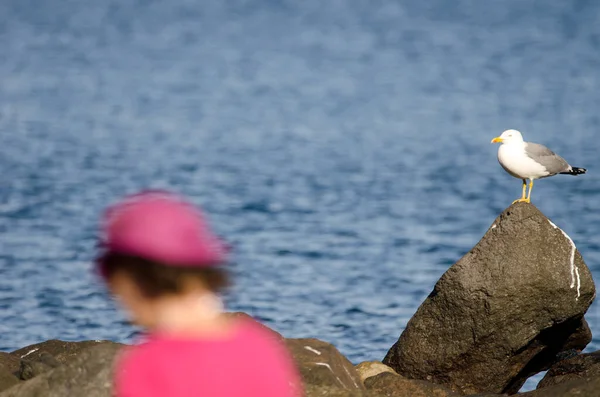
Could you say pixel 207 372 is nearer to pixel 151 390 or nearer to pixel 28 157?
pixel 151 390

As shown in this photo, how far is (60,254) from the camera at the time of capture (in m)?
18.5

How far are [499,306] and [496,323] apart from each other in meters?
0.15

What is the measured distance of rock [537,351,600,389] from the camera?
1012 cm

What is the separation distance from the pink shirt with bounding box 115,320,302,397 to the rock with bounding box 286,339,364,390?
5.34 m

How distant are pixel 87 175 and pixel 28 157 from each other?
301cm

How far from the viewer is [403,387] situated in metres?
9.26

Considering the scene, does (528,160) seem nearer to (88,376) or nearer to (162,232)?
(88,376)

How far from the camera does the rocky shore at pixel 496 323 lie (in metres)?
9.76

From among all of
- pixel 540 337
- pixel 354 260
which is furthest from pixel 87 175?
pixel 540 337

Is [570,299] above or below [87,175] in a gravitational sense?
above

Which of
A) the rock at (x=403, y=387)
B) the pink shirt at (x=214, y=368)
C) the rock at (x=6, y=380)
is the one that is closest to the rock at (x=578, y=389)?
the rock at (x=403, y=387)

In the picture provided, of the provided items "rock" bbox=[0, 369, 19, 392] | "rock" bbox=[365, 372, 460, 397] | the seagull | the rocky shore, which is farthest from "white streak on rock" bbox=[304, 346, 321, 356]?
the seagull

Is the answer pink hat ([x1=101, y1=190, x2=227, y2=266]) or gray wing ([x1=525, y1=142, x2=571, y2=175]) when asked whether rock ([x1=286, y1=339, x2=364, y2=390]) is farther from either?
pink hat ([x1=101, y1=190, x2=227, y2=266])

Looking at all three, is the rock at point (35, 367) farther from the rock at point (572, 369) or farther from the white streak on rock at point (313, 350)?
the rock at point (572, 369)
